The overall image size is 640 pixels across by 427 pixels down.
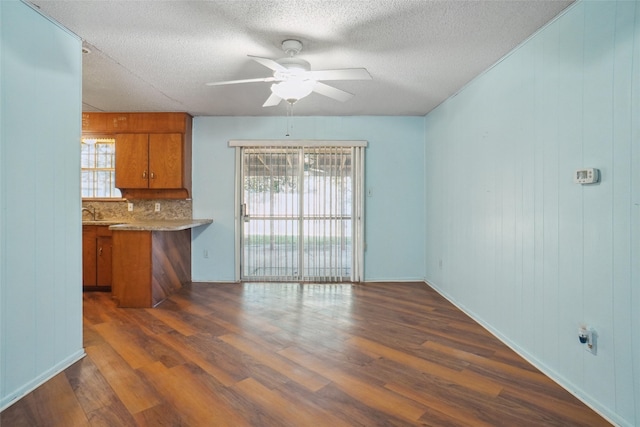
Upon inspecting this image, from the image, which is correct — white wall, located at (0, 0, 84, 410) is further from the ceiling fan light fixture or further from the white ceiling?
the ceiling fan light fixture

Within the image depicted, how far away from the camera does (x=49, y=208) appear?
215 cm

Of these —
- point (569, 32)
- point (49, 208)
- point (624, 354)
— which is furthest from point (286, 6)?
point (624, 354)

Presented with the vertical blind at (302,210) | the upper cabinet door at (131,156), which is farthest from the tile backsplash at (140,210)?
the vertical blind at (302,210)

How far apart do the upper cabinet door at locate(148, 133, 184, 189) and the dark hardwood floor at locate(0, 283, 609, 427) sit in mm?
1774

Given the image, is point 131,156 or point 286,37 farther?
point 131,156

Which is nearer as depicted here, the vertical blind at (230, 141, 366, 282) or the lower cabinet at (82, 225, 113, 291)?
the lower cabinet at (82, 225, 113, 291)

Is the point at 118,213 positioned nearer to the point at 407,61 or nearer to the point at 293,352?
the point at 293,352

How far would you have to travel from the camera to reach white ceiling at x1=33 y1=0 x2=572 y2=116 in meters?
2.09

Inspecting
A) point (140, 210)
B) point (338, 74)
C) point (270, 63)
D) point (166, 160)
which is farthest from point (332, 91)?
point (140, 210)

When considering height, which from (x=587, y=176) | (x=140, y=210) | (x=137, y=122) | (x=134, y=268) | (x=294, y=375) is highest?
(x=137, y=122)

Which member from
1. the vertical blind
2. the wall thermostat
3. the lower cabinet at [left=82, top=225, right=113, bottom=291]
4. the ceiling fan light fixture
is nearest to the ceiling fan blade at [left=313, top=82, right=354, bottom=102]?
the ceiling fan light fixture

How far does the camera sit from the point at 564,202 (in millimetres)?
2082

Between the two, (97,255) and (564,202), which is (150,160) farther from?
(564,202)

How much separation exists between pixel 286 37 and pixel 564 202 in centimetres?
228
